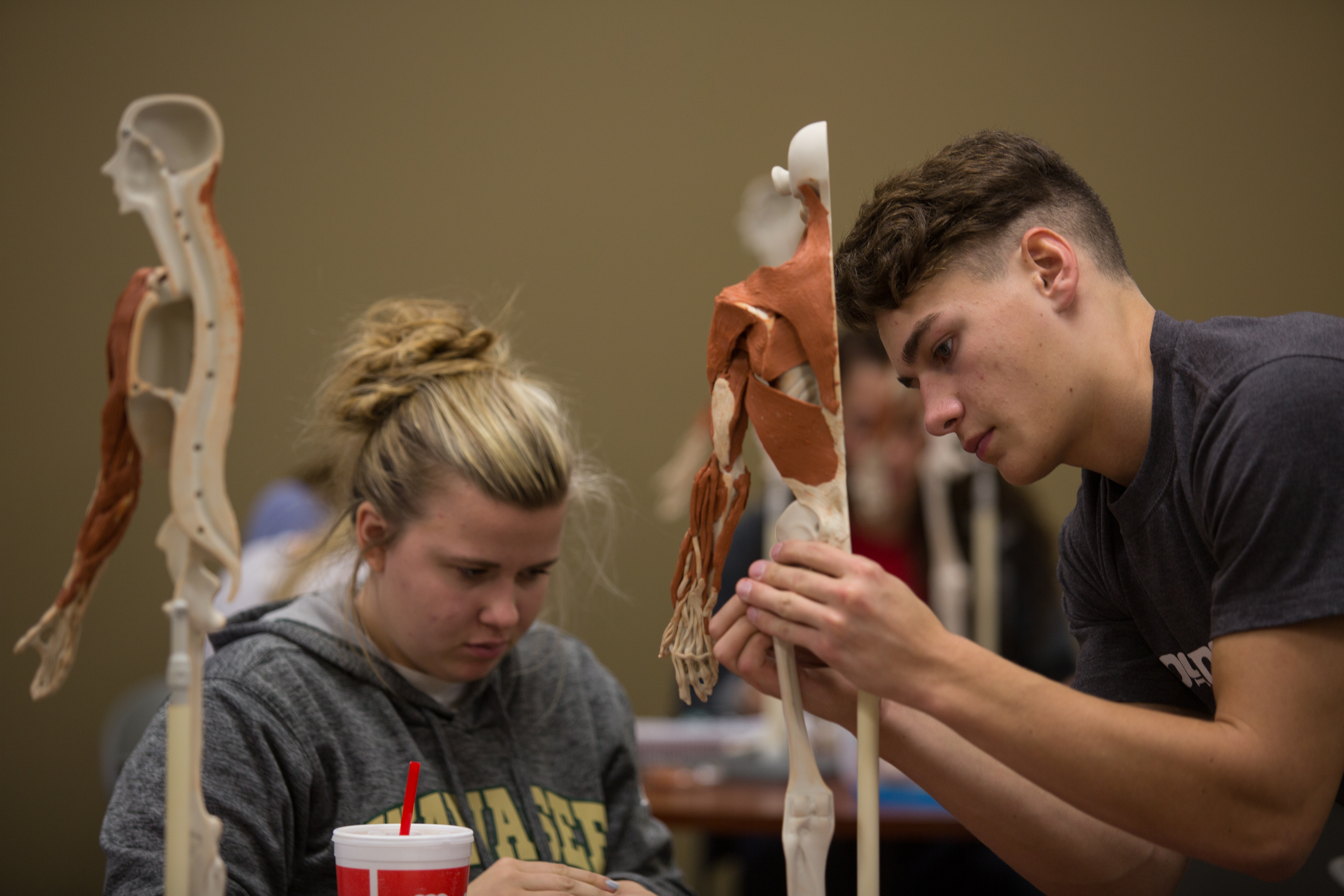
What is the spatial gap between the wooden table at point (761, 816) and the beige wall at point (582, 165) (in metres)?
1.62

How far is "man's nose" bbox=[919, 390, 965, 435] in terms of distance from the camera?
1.13m

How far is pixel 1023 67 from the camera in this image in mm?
3887

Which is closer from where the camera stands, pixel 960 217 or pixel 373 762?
pixel 960 217

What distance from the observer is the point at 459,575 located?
4.53 ft

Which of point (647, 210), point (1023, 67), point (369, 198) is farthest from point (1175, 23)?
point (369, 198)

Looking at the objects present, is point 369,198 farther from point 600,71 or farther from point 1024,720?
point 1024,720

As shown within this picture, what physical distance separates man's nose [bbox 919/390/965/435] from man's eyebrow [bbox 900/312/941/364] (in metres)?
0.04

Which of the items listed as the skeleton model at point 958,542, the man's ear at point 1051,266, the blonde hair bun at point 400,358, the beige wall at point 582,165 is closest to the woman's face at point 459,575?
the blonde hair bun at point 400,358

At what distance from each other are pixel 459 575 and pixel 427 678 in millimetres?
173

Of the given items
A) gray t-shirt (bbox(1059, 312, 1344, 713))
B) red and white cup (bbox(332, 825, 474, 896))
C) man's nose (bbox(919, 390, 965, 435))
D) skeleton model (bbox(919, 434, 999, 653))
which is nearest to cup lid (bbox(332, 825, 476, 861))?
red and white cup (bbox(332, 825, 474, 896))

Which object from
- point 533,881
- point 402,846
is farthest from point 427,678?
point 402,846

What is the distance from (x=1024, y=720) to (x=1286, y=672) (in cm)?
23

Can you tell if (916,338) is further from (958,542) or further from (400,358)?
(958,542)

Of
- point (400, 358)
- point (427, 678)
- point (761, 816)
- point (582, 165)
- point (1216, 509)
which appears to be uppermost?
point (582, 165)
